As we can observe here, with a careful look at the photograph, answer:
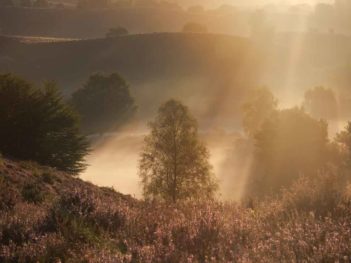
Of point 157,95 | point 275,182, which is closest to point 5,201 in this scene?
point 275,182

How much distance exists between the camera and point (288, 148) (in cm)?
4328

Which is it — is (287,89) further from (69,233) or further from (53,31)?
(69,233)

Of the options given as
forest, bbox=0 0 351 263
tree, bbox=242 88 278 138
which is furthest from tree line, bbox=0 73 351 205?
tree, bbox=242 88 278 138

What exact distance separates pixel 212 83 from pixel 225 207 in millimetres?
99886

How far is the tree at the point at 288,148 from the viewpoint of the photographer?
4125 centimetres

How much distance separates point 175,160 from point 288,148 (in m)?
16.8

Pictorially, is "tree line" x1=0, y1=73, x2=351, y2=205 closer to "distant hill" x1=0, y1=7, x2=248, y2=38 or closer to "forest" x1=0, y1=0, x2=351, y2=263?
"forest" x1=0, y1=0, x2=351, y2=263

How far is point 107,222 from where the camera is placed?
24.3 ft

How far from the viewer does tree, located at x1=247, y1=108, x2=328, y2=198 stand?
135 feet

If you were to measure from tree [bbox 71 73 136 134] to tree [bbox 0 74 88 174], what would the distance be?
49229 millimetres

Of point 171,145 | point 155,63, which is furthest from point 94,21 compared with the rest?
point 171,145

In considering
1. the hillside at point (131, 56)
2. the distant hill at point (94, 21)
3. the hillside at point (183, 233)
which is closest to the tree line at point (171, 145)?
the hillside at point (183, 233)

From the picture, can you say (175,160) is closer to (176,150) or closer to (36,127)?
(176,150)

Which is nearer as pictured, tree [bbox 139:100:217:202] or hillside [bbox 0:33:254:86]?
tree [bbox 139:100:217:202]
